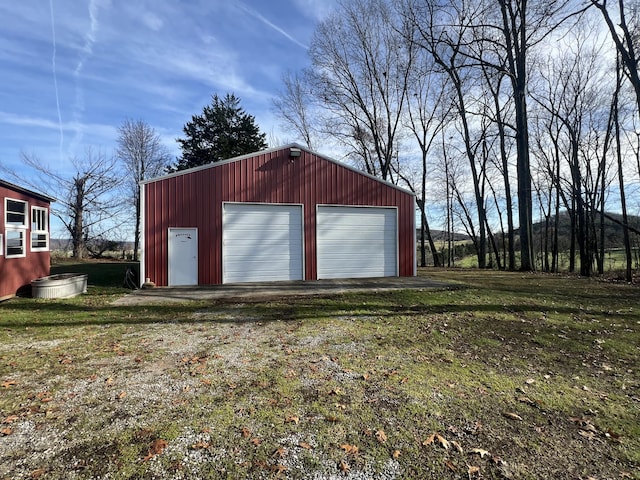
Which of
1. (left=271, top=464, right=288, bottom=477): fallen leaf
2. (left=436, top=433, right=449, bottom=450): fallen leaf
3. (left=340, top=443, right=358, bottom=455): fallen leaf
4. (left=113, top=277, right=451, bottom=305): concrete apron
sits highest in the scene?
(left=113, top=277, right=451, bottom=305): concrete apron

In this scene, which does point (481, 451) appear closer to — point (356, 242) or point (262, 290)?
point (262, 290)

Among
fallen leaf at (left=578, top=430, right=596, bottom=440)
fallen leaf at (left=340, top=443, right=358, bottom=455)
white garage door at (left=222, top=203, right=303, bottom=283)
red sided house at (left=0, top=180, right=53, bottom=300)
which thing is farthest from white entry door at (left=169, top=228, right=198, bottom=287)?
fallen leaf at (left=578, top=430, right=596, bottom=440)

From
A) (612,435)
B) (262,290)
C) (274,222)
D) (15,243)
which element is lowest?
(612,435)

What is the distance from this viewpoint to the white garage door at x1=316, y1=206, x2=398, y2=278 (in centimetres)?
1255

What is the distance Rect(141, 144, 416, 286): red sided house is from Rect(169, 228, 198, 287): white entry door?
31 millimetres

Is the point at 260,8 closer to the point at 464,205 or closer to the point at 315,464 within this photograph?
the point at 315,464

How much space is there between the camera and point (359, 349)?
4.75m

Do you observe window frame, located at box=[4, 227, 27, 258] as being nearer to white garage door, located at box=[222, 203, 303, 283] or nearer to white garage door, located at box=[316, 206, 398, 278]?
white garage door, located at box=[222, 203, 303, 283]

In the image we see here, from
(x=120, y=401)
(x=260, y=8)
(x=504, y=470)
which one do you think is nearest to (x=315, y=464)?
(x=504, y=470)

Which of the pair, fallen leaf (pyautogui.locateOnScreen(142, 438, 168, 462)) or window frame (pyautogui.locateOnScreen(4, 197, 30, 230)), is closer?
fallen leaf (pyautogui.locateOnScreen(142, 438, 168, 462))

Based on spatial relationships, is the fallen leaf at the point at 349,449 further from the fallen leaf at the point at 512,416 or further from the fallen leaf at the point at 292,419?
the fallen leaf at the point at 512,416

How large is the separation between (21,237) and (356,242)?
1044 centimetres

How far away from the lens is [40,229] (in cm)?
1015

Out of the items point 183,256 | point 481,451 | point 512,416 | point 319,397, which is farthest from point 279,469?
point 183,256
